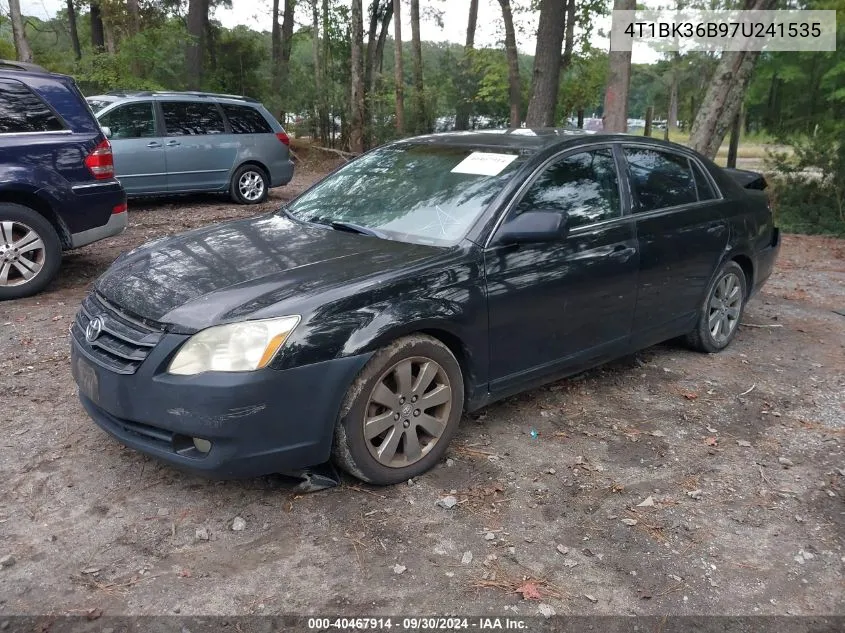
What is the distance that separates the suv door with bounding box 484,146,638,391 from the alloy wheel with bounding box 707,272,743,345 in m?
1.25

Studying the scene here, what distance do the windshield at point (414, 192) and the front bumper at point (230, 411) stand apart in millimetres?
1057

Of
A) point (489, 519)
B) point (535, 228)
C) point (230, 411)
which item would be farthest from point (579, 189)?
point (230, 411)

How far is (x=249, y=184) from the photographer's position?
11.9m

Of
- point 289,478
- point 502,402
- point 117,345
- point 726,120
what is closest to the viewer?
point 117,345

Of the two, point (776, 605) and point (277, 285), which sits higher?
point (277, 285)

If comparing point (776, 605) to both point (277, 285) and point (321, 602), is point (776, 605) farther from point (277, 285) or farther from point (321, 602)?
point (277, 285)

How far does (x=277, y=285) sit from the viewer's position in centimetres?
327

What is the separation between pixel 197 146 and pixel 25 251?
5.28 metres

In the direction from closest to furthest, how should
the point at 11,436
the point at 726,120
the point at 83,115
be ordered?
the point at 11,436
the point at 83,115
the point at 726,120

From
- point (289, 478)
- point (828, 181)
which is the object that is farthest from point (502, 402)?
point (828, 181)

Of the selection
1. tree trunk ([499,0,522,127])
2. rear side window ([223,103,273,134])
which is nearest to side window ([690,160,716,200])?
rear side window ([223,103,273,134])

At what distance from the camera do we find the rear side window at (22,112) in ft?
19.8

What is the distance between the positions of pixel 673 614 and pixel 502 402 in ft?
6.52

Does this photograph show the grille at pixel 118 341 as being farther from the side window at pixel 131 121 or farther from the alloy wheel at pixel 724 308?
the side window at pixel 131 121
